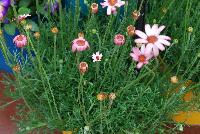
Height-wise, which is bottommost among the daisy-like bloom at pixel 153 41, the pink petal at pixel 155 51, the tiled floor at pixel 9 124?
the tiled floor at pixel 9 124

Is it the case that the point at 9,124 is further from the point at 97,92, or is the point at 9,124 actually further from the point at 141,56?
the point at 141,56

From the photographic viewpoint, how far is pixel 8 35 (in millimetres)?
1567

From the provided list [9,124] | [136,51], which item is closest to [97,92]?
[136,51]

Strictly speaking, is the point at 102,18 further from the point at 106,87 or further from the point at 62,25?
the point at 106,87

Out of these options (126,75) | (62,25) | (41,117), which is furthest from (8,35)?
(126,75)

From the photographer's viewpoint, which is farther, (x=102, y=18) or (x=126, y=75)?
(x=102, y=18)

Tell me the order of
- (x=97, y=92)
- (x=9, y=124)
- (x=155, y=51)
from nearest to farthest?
(x=155, y=51) < (x=97, y=92) < (x=9, y=124)

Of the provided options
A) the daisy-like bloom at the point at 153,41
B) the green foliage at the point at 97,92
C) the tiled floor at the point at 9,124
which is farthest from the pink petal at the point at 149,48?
the tiled floor at the point at 9,124

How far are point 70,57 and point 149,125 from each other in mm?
308

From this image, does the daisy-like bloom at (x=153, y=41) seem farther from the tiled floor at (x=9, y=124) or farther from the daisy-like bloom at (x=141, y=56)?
the tiled floor at (x=9, y=124)

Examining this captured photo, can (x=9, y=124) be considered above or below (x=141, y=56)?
below

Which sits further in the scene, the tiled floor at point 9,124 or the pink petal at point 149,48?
the tiled floor at point 9,124

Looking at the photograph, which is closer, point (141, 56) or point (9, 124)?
point (141, 56)

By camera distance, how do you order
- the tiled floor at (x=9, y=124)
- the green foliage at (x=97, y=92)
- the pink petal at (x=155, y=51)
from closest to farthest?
the pink petal at (x=155, y=51)
the green foliage at (x=97, y=92)
the tiled floor at (x=9, y=124)
